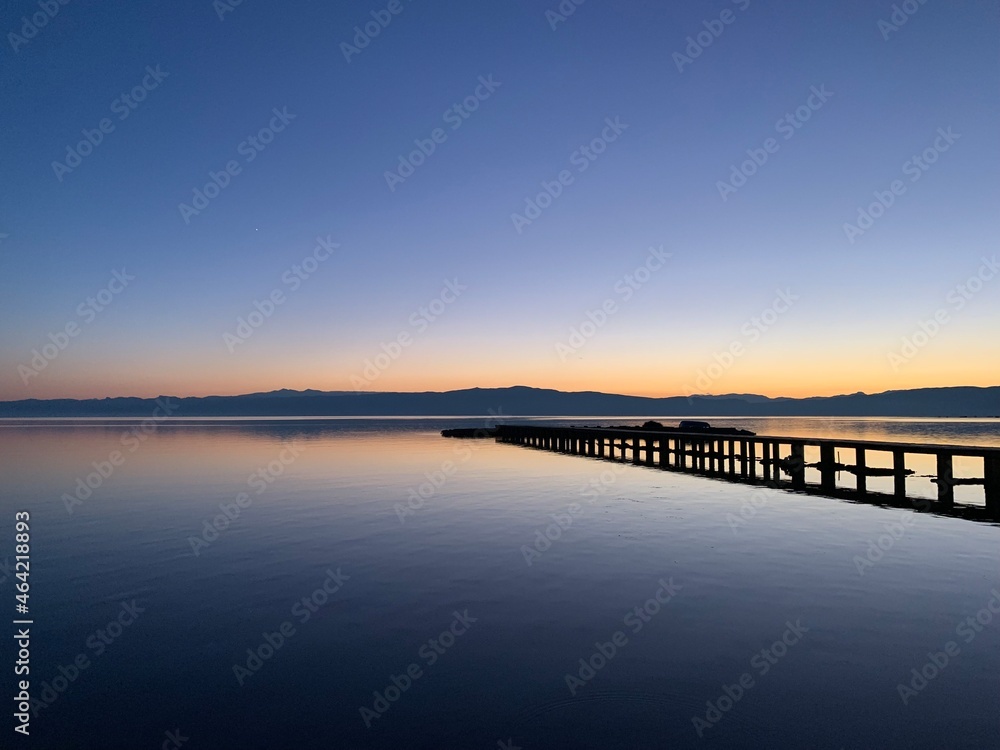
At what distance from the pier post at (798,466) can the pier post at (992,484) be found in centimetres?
855

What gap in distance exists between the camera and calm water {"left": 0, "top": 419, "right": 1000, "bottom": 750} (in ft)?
22.4

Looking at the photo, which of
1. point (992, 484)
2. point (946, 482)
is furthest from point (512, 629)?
point (946, 482)

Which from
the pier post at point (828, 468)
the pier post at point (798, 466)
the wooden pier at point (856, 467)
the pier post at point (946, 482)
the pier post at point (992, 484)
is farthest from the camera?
the pier post at point (798, 466)

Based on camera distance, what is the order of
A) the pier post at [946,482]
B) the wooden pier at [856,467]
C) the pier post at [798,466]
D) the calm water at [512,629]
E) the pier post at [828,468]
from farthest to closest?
1. the pier post at [798,466]
2. the pier post at [828,468]
3. the pier post at [946,482]
4. the wooden pier at [856,467]
5. the calm water at [512,629]

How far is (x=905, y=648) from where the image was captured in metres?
8.90

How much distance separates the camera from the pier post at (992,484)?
20850 millimetres

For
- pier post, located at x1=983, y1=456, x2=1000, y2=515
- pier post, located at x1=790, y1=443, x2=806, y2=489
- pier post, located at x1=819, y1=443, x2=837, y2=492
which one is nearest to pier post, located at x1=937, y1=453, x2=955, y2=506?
pier post, located at x1=983, y1=456, x2=1000, y2=515

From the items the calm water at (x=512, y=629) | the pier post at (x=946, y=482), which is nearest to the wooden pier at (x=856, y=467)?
the pier post at (x=946, y=482)

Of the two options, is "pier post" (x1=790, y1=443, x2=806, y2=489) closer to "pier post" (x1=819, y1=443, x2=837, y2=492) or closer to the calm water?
"pier post" (x1=819, y1=443, x2=837, y2=492)

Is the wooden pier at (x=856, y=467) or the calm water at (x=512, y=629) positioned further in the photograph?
the wooden pier at (x=856, y=467)

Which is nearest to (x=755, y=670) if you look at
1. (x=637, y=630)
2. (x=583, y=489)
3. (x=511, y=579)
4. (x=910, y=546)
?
(x=637, y=630)

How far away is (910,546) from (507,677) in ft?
43.9

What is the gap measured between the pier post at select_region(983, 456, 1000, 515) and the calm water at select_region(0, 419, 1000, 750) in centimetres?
226

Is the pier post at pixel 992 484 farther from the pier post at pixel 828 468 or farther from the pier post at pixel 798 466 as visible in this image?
the pier post at pixel 798 466
